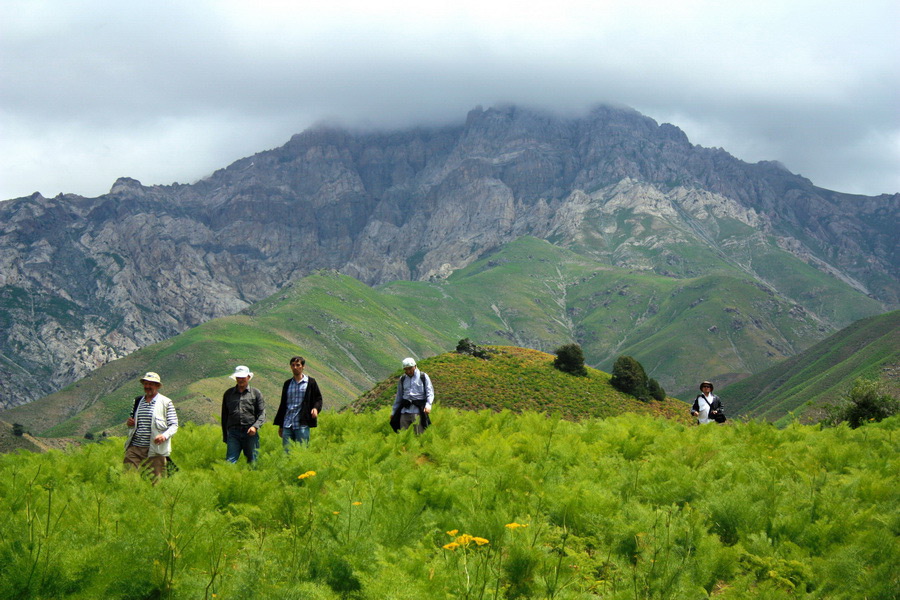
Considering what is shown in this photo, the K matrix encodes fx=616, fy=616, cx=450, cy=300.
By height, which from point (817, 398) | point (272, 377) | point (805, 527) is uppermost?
point (805, 527)

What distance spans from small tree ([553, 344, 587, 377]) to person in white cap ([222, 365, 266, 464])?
48186mm

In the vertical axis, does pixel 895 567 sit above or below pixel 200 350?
above

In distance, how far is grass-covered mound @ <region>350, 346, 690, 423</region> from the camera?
4766 cm

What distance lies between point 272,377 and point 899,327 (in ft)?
→ 504

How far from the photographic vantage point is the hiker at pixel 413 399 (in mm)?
14031

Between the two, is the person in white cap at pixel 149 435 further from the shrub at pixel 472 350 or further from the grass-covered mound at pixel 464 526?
the shrub at pixel 472 350

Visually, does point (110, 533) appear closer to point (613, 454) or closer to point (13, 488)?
point (13, 488)

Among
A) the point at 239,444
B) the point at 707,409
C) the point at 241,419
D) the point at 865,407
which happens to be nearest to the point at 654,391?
the point at 865,407

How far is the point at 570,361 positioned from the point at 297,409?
4790 cm

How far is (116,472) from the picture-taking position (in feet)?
32.3

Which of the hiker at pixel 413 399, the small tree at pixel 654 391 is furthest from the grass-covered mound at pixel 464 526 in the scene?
the small tree at pixel 654 391

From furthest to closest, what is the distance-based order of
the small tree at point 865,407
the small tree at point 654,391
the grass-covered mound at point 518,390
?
the small tree at point 654,391 → the grass-covered mound at point 518,390 → the small tree at point 865,407

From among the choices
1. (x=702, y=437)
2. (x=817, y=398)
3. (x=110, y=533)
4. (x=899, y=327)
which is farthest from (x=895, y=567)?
(x=899, y=327)

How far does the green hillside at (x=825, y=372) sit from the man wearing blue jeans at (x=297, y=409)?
8513 cm
